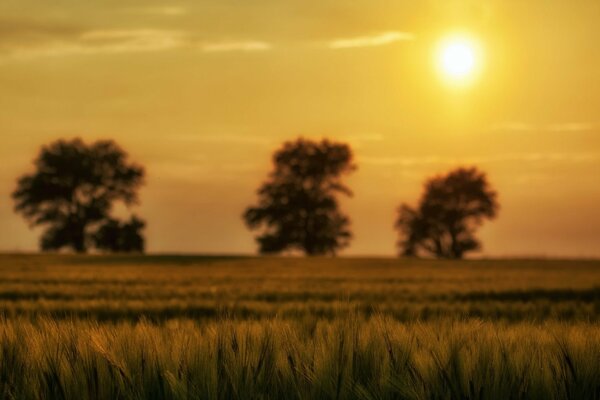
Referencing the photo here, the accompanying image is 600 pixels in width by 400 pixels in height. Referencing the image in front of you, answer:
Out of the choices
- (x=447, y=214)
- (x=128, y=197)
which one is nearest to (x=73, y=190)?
(x=128, y=197)

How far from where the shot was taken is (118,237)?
169ft

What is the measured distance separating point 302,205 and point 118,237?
10987mm

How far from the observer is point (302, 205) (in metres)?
52.9

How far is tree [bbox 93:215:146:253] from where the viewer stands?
169 feet

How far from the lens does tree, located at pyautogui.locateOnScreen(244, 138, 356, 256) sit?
52406 millimetres

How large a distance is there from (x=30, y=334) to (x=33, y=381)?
2.56 feet

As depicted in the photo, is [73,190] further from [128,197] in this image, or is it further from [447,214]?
[447,214]

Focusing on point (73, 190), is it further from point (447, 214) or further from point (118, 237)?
point (447, 214)

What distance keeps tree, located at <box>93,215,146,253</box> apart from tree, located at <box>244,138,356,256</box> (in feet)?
22.2

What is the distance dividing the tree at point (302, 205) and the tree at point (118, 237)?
6.75 metres

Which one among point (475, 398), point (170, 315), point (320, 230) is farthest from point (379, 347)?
point (320, 230)

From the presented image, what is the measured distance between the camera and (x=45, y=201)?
174 ft

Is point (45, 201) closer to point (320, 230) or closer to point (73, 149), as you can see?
point (73, 149)

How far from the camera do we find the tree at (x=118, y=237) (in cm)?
5147
